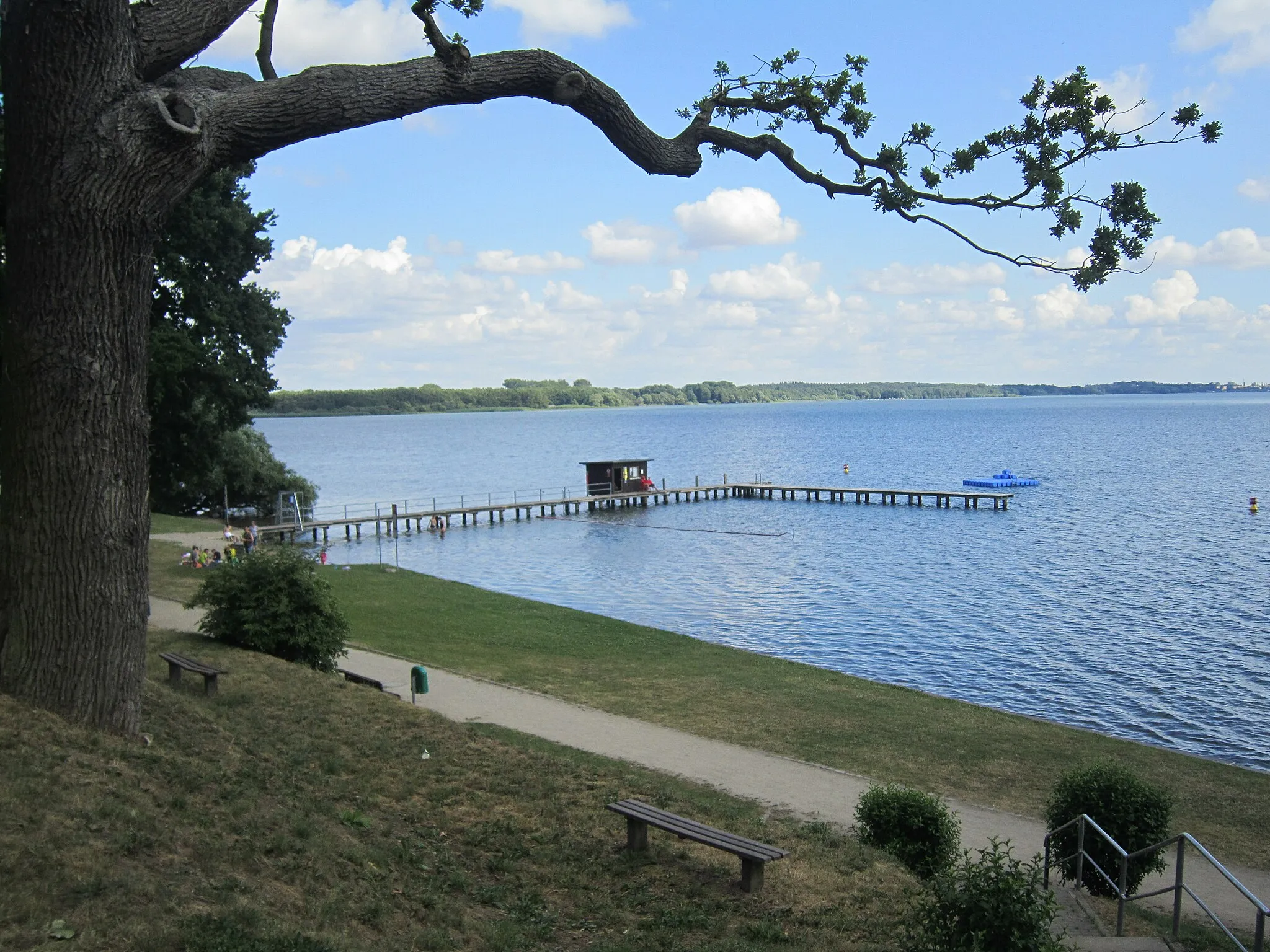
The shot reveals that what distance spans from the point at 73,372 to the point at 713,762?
9629 mm

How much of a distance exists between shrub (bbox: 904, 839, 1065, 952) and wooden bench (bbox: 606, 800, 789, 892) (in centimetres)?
201

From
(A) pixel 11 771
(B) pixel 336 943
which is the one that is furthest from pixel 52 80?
(B) pixel 336 943

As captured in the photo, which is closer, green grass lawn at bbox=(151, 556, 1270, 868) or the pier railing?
green grass lawn at bbox=(151, 556, 1270, 868)

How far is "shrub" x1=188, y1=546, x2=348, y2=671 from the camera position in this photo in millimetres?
16078

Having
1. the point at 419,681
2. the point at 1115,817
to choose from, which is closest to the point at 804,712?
the point at 419,681

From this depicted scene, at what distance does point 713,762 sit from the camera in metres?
13.8

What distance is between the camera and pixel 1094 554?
4791 centimetres

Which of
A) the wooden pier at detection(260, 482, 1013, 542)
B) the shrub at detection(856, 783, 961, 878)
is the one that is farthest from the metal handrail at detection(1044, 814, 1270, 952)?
the wooden pier at detection(260, 482, 1013, 542)

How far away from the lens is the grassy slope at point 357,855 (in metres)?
5.42

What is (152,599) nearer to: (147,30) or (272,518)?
(147,30)

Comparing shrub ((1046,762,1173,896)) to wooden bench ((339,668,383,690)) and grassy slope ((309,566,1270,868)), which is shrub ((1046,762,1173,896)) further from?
wooden bench ((339,668,383,690))

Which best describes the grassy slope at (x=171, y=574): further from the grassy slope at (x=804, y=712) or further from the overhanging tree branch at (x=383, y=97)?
the overhanging tree branch at (x=383, y=97)

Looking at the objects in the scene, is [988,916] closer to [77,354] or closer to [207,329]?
[77,354]

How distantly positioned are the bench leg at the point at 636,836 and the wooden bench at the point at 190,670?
644 cm
